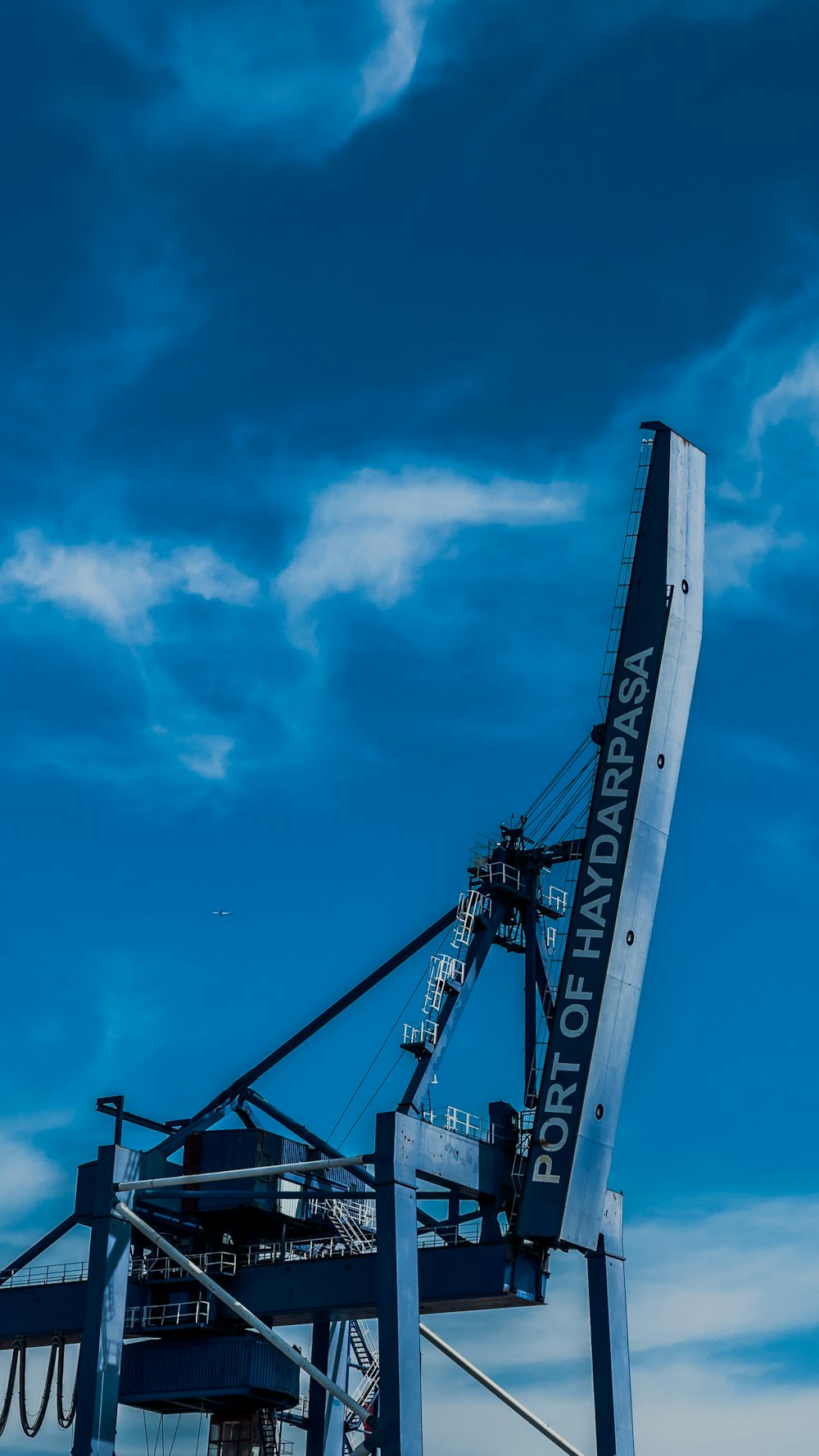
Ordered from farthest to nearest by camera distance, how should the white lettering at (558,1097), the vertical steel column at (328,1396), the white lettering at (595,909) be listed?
the vertical steel column at (328,1396) < the white lettering at (595,909) < the white lettering at (558,1097)

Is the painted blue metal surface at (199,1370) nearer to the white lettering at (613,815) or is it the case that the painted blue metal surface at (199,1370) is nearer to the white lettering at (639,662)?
the white lettering at (613,815)

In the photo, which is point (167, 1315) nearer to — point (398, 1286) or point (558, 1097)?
point (398, 1286)

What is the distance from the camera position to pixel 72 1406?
49594 millimetres

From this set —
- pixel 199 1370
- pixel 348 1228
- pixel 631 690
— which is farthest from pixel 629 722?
pixel 199 1370

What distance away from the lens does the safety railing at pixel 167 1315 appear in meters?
52.6

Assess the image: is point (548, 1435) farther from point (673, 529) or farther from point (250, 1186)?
point (673, 529)

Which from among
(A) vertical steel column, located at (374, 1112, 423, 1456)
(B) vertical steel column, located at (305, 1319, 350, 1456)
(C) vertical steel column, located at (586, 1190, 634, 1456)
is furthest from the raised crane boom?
(B) vertical steel column, located at (305, 1319, 350, 1456)

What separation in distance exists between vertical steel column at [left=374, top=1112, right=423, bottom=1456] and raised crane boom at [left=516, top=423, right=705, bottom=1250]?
4.41 metres

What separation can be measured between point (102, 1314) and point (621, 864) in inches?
727

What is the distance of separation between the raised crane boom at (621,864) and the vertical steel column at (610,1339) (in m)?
2.62

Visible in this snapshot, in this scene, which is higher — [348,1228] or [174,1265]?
[348,1228]

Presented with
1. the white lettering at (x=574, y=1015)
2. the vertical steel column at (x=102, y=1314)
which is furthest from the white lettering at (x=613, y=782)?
the vertical steel column at (x=102, y=1314)

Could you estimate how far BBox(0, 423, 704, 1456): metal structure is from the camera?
49250mm

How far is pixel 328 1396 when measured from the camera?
59.7m
